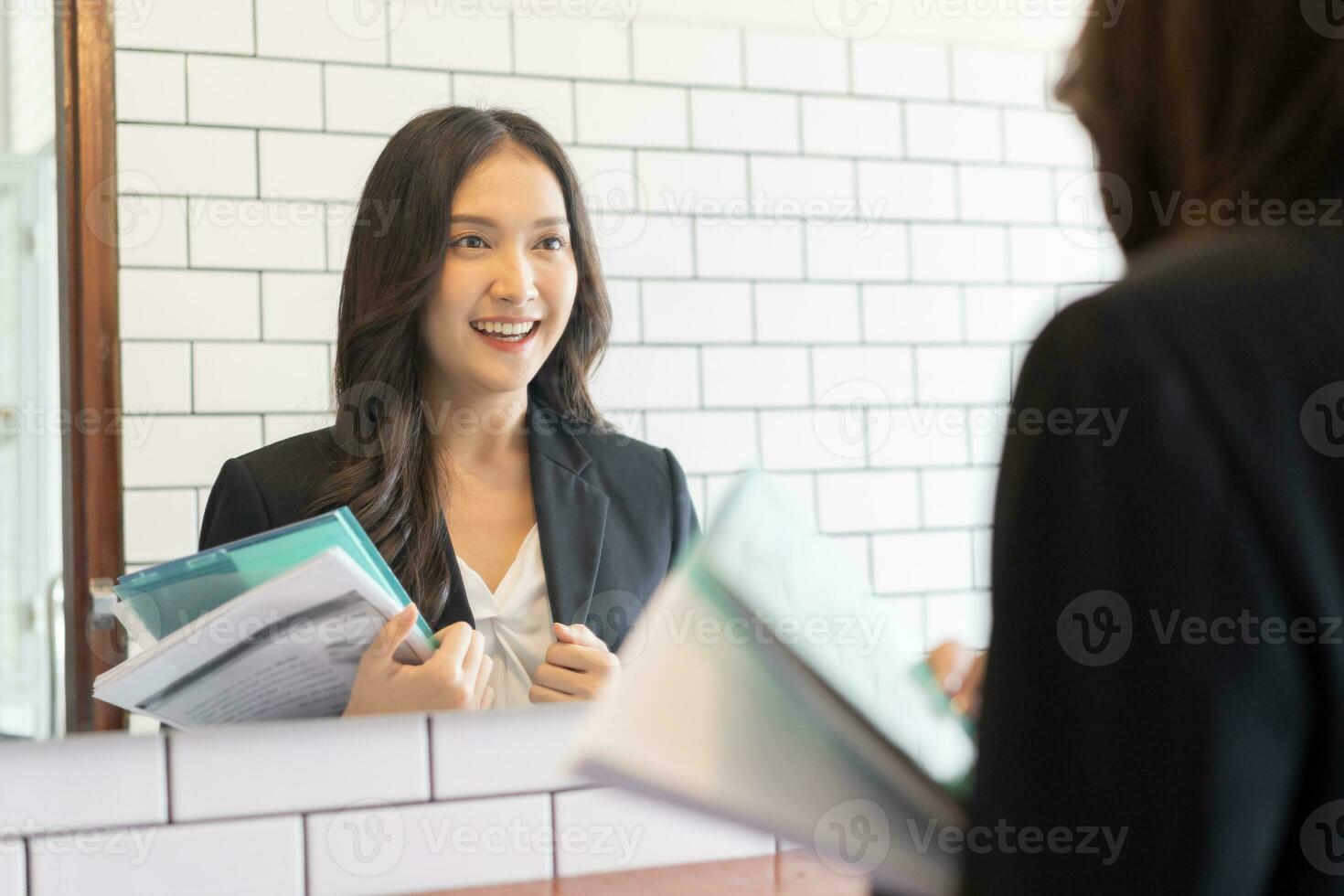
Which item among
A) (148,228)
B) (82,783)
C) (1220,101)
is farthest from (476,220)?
(1220,101)

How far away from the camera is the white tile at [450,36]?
111 cm

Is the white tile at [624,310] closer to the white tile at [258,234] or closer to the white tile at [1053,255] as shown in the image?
the white tile at [258,234]

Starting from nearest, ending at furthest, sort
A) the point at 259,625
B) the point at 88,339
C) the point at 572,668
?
the point at 259,625 < the point at 88,339 < the point at 572,668

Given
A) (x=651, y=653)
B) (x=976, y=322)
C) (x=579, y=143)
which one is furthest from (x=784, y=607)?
(x=976, y=322)

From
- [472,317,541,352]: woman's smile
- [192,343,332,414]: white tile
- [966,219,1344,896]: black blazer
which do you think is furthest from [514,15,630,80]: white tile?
[966,219,1344,896]: black blazer

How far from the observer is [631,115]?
119 centimetres

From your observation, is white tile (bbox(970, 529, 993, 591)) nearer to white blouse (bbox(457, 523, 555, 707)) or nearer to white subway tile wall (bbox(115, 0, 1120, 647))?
white subway tile wall (bbox(115, 0, 1120, 647))

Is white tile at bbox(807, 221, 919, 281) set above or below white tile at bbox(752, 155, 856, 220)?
below

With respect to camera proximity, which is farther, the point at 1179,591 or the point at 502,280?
the point at 502,280

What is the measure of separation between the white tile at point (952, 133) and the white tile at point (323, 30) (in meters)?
0.54

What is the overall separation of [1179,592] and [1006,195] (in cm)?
107

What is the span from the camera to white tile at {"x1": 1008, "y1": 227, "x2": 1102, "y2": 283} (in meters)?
1.33

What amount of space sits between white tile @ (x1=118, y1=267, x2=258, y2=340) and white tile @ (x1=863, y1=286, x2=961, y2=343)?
1.99ft

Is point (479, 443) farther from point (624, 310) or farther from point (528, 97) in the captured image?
point (528, 97)
